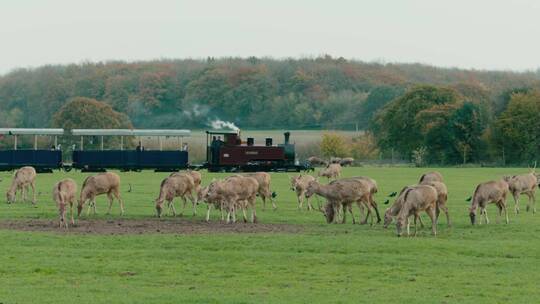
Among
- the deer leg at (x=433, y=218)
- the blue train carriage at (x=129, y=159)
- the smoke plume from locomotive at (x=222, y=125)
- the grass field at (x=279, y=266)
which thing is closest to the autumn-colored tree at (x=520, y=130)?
the smoke plume from locomotive at (x=222, y=125)

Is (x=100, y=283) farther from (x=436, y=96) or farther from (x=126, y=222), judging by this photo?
(x=436, y=96)

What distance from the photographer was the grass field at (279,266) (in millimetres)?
19359

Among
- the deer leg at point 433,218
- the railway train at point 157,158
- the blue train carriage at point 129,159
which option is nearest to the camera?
the deer leg at point 433,218

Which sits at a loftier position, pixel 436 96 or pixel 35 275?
pixel 436 96

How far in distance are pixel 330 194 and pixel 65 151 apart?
8794 cm

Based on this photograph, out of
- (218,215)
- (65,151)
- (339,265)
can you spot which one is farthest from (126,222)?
(65,151)

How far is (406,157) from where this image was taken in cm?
13662

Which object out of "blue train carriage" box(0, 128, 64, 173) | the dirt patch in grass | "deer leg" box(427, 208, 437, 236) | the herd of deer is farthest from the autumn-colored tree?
"deer leg" box(427, 208, 437, 236)

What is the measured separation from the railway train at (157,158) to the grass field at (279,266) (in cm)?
5815

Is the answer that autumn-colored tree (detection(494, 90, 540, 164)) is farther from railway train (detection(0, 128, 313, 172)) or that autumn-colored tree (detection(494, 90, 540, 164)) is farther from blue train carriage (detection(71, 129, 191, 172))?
blue train carriage (detection(71, 129, 191, 172))

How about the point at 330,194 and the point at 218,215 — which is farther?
the point at 218,215

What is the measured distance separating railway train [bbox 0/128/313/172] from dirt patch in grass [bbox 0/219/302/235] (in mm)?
53598

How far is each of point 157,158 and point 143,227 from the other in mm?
59008

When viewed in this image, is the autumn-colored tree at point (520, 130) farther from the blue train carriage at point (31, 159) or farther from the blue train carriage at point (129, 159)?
the blue train carriage at point (31, 159)
